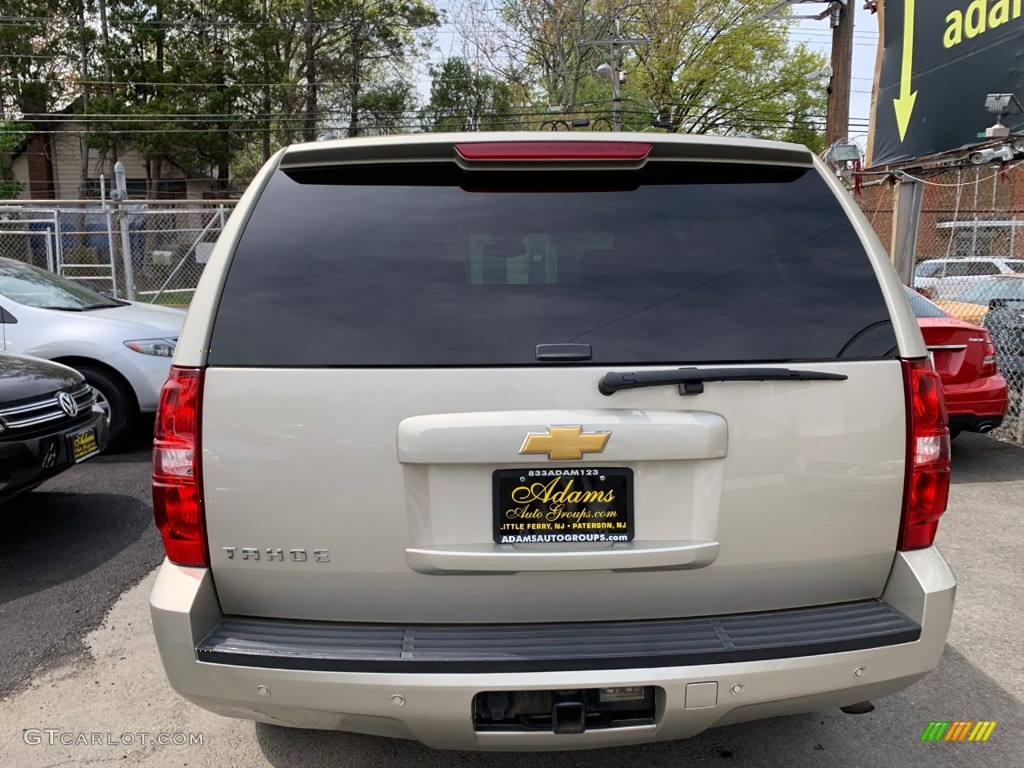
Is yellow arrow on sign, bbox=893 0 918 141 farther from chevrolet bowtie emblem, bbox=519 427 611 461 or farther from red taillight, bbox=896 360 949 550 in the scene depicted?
chevrolet bowtie emblem, bbox=519 427 611 461

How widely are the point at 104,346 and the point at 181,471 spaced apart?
17.3ft

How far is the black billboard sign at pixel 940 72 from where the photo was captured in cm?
909

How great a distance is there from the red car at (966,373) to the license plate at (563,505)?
5.02 metres

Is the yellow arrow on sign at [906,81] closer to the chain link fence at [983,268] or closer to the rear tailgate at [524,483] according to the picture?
the chain link fence at [983,268]

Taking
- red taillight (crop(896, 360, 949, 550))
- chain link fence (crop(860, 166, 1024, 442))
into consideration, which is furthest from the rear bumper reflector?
chain link fence (crop(860, 166, 1024, 442))

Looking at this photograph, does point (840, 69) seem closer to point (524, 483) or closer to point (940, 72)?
point (940, 72)

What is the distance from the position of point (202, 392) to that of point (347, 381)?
1.24 ft

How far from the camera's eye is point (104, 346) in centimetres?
670

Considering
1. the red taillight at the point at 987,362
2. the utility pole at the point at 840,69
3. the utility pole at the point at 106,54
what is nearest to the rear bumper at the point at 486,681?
the red taillight at the point at 987,362

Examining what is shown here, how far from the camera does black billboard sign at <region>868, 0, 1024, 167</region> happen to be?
9.09 metres

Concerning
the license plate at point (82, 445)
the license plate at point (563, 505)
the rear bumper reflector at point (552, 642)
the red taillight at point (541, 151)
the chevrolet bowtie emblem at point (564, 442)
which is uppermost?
the red taillight at point (541, 151)

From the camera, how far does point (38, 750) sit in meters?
2.83

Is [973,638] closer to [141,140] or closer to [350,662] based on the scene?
[350,662]

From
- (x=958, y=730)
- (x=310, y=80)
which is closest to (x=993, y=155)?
(x=958, y=730)
